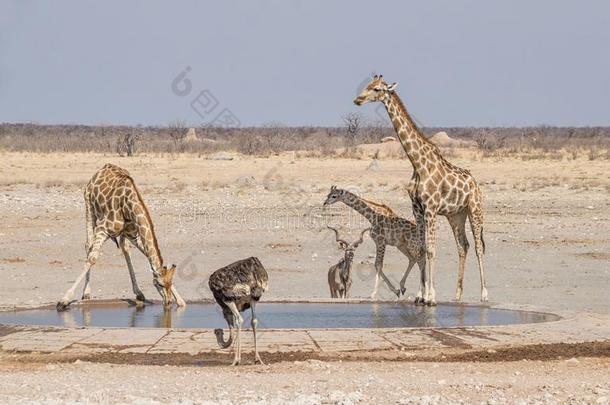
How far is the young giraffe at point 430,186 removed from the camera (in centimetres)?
1488

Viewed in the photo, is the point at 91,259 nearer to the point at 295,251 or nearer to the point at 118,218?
the point at 118,218

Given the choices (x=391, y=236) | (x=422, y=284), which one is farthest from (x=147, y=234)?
(x=391, y=236)

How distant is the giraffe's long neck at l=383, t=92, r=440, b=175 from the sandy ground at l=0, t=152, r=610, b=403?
3704 millimetres

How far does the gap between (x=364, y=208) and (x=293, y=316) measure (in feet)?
12.4

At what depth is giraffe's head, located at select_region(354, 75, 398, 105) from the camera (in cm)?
1473

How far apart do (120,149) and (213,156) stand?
706 cm

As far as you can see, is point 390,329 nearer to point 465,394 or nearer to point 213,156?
point 465,394

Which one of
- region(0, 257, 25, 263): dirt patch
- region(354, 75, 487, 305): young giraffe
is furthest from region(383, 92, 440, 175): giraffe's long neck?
region(0, 257, 25, 263): dirt patch

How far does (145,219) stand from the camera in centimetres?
1447

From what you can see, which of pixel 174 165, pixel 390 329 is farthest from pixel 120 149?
pixel 390 329

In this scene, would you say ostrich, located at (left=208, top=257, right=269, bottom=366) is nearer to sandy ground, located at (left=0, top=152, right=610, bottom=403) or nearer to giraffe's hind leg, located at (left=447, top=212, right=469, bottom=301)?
sandy ground, located at (left=0, top=152, right=610, bottom=403)

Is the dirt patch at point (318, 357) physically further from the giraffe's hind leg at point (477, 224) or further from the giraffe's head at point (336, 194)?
the giraffe's head at point (336, 194)

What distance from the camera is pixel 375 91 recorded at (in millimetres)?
14906

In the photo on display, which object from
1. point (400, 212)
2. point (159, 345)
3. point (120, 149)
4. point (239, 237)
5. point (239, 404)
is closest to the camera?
point (239, 404)
